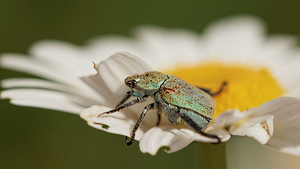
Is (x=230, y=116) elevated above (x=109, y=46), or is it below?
below

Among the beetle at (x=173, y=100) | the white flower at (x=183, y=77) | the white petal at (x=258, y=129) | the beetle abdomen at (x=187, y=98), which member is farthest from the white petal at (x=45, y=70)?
the white petal at (x=258, y=129)

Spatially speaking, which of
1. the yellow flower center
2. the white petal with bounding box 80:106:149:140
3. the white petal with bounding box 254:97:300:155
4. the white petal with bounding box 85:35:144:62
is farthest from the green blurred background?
the white petal with bounding box 80:106:149:140

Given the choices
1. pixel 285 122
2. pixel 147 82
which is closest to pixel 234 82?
pixel 285 122

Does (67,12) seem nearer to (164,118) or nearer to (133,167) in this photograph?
(133,167)

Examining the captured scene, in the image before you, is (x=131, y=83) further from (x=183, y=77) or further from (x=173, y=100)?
(x=183, y=77)

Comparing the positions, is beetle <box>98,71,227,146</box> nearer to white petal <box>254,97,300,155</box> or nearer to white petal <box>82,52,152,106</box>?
white petal <box>82,52,152,106</box>
